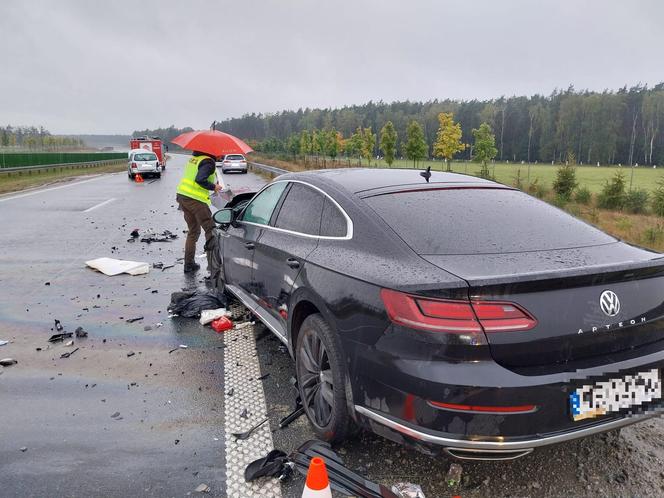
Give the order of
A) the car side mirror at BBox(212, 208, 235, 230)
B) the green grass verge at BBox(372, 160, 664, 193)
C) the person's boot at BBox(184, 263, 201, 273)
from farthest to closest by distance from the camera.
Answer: the green grass verge at BBox(372, 160, 664, 193) → the person's boot at BBox(184, 263, 201, 273) → the car side mirror at BBox(212, 208, 235, 230)

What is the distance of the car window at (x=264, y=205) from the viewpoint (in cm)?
446

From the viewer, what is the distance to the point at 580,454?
3.00 meters

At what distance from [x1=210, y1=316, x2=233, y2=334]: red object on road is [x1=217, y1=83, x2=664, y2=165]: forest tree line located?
58.7 meters

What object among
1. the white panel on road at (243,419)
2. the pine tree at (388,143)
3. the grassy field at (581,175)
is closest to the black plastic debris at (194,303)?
the white panel on road at (243,419)


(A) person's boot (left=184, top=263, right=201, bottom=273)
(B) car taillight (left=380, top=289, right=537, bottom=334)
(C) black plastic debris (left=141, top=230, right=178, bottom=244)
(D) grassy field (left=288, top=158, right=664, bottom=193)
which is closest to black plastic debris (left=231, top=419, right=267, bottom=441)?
(B) car taillight (left=380, top=289, right=537, bottom=334)

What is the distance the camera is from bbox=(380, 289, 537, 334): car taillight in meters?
2.28

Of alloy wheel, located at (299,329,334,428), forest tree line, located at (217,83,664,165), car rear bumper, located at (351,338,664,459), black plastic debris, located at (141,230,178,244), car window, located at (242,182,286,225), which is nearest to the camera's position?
car rear bumper, located at (351,338,664,459)

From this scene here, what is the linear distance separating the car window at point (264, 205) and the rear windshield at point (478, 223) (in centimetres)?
139

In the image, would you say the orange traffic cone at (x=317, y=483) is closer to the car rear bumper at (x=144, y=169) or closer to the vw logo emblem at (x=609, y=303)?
the vw logo emblem at (x=609, y=303)

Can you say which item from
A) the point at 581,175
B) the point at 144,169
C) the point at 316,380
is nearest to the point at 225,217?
the point at 316,380

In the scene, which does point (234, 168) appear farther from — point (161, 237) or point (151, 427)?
point (151, 427)

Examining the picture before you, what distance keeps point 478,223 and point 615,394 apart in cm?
115

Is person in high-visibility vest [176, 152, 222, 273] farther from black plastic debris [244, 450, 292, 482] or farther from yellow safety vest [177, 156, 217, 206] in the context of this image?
black plastic debris [244, 450, 292, 482]

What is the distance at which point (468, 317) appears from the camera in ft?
7.52
